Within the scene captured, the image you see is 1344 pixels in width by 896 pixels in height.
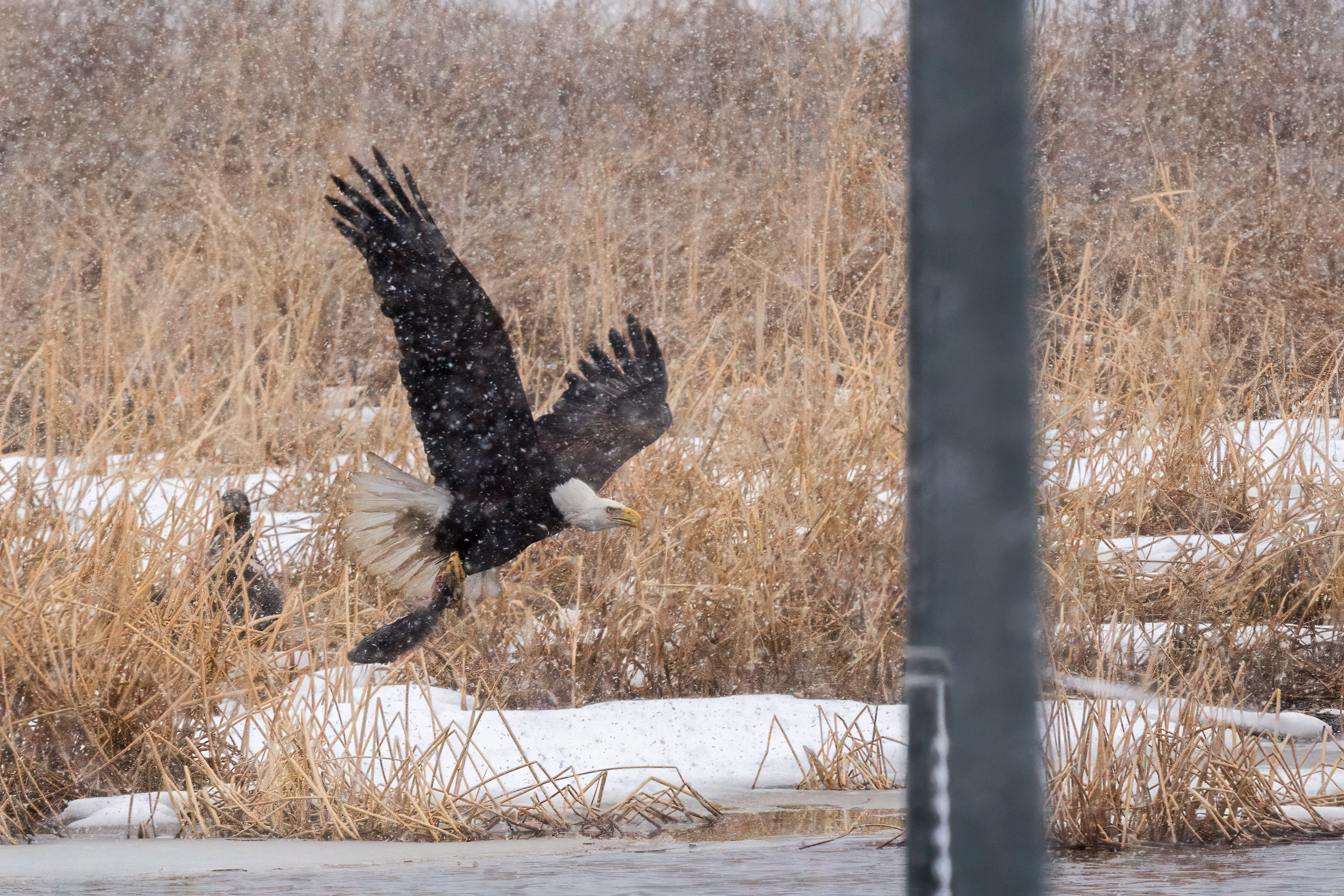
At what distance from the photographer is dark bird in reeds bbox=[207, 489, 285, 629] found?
13.1ft

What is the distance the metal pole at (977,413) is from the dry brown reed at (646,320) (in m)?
2.57

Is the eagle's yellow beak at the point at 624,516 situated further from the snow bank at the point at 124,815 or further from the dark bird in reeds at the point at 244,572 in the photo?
the snow bank at the point at 124,815

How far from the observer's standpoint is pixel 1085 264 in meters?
5.25

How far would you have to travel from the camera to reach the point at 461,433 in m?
4.07

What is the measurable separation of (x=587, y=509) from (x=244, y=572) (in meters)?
0.91

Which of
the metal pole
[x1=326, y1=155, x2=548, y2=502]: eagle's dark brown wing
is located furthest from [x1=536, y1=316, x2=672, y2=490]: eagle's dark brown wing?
the metal pole

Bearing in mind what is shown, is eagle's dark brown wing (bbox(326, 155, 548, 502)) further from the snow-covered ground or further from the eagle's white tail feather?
the snow-covered ground

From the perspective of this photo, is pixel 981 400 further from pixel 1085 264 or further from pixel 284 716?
pixel 1085 264

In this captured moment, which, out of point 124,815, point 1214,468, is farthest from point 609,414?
point 1214,468

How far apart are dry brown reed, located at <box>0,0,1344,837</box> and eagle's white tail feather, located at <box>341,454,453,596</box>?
173 millimetres

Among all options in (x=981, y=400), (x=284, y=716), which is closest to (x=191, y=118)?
(x=284, y=716)

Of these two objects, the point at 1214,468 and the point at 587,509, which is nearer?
the point at 587,509

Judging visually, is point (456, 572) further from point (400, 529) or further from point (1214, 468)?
point (1214, 468)

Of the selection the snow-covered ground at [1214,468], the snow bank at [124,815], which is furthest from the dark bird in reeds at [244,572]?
the snow-covered ground at [1214,468]
